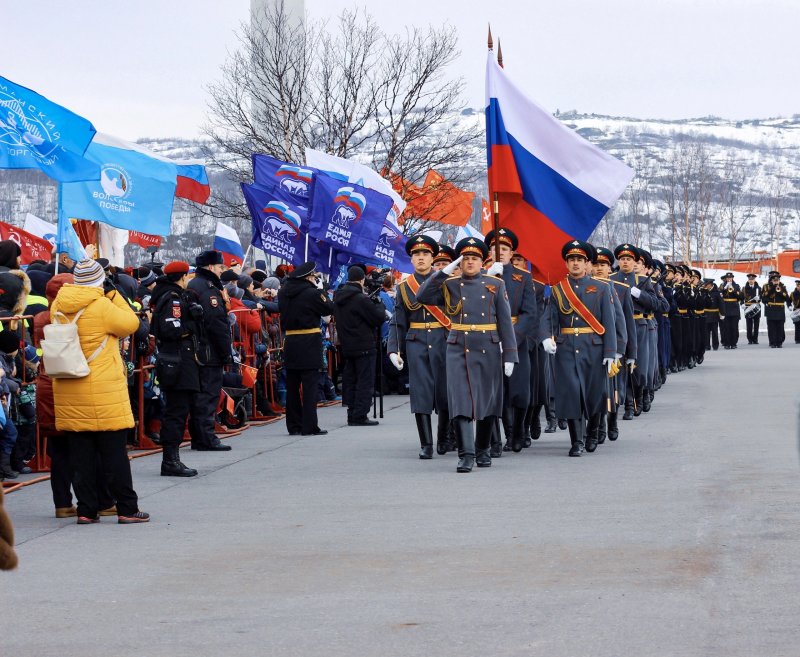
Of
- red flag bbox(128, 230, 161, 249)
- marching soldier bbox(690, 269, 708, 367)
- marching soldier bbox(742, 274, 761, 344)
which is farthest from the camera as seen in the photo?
marching soldier bbox(742, 274, 761, 344)

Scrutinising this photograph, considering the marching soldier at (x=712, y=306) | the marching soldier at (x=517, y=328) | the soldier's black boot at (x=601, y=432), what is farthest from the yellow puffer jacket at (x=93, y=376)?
the marching soldier at (x=712, y=306)

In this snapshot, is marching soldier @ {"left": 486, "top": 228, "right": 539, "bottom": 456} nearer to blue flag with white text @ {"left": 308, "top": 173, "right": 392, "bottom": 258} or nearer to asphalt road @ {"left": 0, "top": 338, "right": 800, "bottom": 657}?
asphalt road @ {"left": 0, "top": 338, "right": 800, "bottom": 657}

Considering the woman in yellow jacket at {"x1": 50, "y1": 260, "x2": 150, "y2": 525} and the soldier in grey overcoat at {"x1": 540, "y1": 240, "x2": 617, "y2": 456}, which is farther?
the soldier in grey overcoat at {"x1": 540, "y1": 240, "x2": 617, "y2": 456}

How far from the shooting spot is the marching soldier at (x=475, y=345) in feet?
39.8

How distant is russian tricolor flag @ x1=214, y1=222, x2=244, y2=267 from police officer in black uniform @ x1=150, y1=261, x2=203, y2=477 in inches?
456

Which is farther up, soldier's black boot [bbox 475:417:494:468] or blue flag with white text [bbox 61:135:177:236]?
blue flag with white text [bbox 61:135:177:236]

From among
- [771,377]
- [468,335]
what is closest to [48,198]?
[771,377]

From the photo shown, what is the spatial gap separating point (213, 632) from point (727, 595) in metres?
2.34

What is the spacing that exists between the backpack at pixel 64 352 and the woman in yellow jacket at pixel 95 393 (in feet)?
0.29

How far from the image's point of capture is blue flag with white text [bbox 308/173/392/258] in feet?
63.3

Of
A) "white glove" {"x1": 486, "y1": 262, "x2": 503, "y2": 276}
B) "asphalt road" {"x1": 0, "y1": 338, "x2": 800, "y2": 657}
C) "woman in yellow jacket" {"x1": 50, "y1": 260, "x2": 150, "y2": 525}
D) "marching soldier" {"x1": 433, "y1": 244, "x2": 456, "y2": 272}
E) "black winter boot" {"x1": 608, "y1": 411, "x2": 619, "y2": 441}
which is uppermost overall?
"marching soldier" {"x1": 433, "y1": 244, "x2": 456, "y2": 272}

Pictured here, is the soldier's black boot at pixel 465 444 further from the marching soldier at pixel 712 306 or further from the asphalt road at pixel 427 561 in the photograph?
the marching soldier at pixel 712 306

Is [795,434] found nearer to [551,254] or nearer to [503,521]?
[551,254]

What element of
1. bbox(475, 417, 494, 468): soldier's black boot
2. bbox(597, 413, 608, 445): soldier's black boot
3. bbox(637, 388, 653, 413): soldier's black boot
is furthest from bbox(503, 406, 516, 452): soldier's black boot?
bbox(637, 388, 653, 413): soldier's black boot
